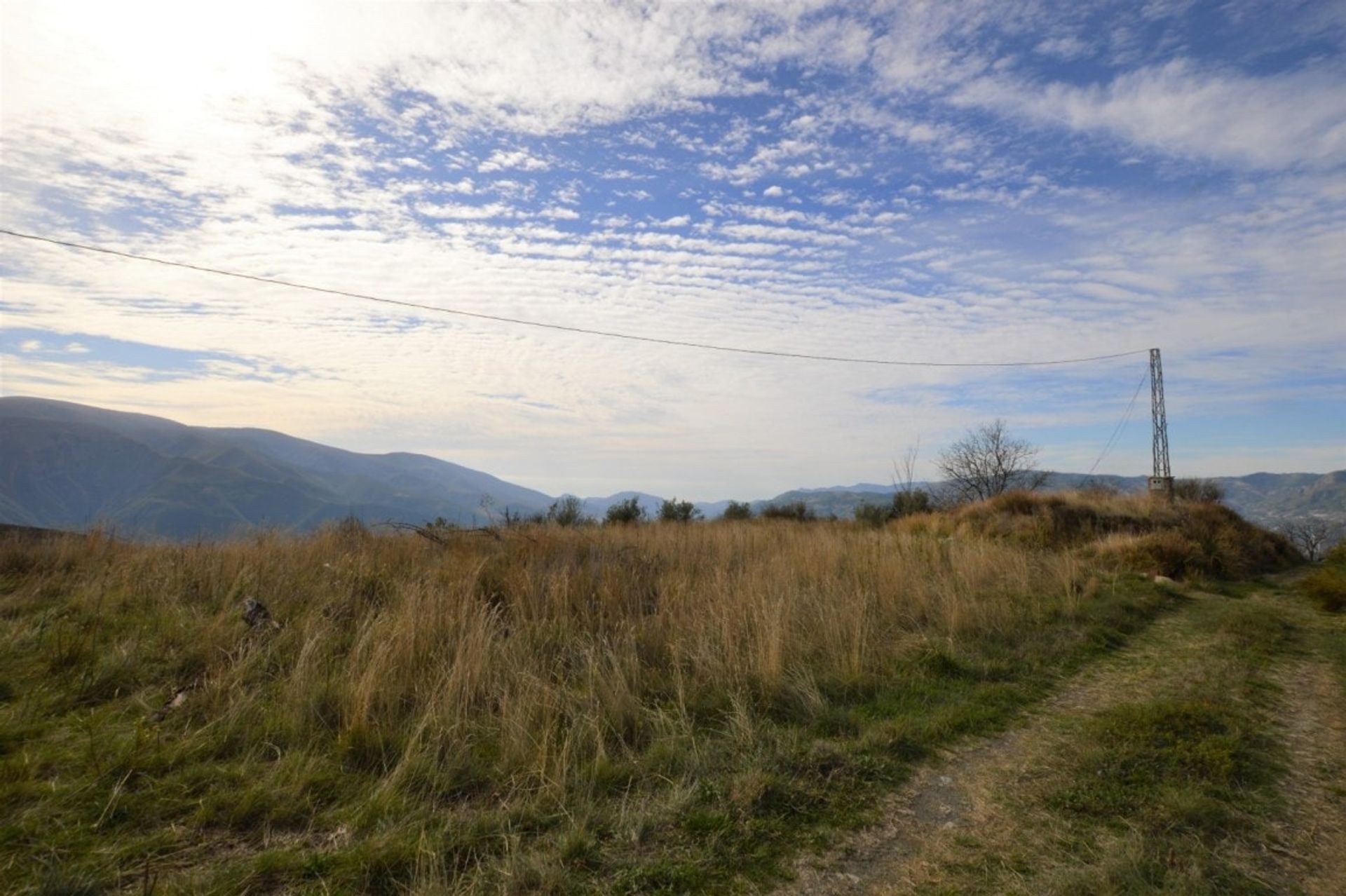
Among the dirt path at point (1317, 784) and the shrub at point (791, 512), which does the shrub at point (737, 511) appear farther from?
the dirt path at point (1317, 784)

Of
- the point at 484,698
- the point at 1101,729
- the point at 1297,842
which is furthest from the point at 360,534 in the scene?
the point at 1297,842

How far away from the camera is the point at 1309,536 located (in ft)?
97.3

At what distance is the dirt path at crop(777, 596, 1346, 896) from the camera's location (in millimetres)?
3059

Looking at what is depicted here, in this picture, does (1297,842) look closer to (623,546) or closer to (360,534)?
(623,546)

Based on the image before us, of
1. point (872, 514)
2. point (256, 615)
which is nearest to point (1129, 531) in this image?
point (872, 514)

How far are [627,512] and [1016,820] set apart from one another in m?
17.9

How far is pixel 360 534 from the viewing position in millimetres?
10641

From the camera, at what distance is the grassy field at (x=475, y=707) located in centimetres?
307

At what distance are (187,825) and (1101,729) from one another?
18.4 feet

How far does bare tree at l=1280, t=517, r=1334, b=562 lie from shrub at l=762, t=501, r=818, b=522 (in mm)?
18386

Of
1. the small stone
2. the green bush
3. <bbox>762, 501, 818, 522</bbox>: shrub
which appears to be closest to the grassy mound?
the green bush

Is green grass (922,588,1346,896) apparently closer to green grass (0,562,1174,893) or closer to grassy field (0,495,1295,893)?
grassy field (0,495,1295,893)

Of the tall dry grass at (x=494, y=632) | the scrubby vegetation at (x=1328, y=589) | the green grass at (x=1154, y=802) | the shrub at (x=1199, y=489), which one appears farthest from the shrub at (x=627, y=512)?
the shrub at (x=1199, y=489)

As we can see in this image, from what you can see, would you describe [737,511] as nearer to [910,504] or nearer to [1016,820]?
[910,504]
